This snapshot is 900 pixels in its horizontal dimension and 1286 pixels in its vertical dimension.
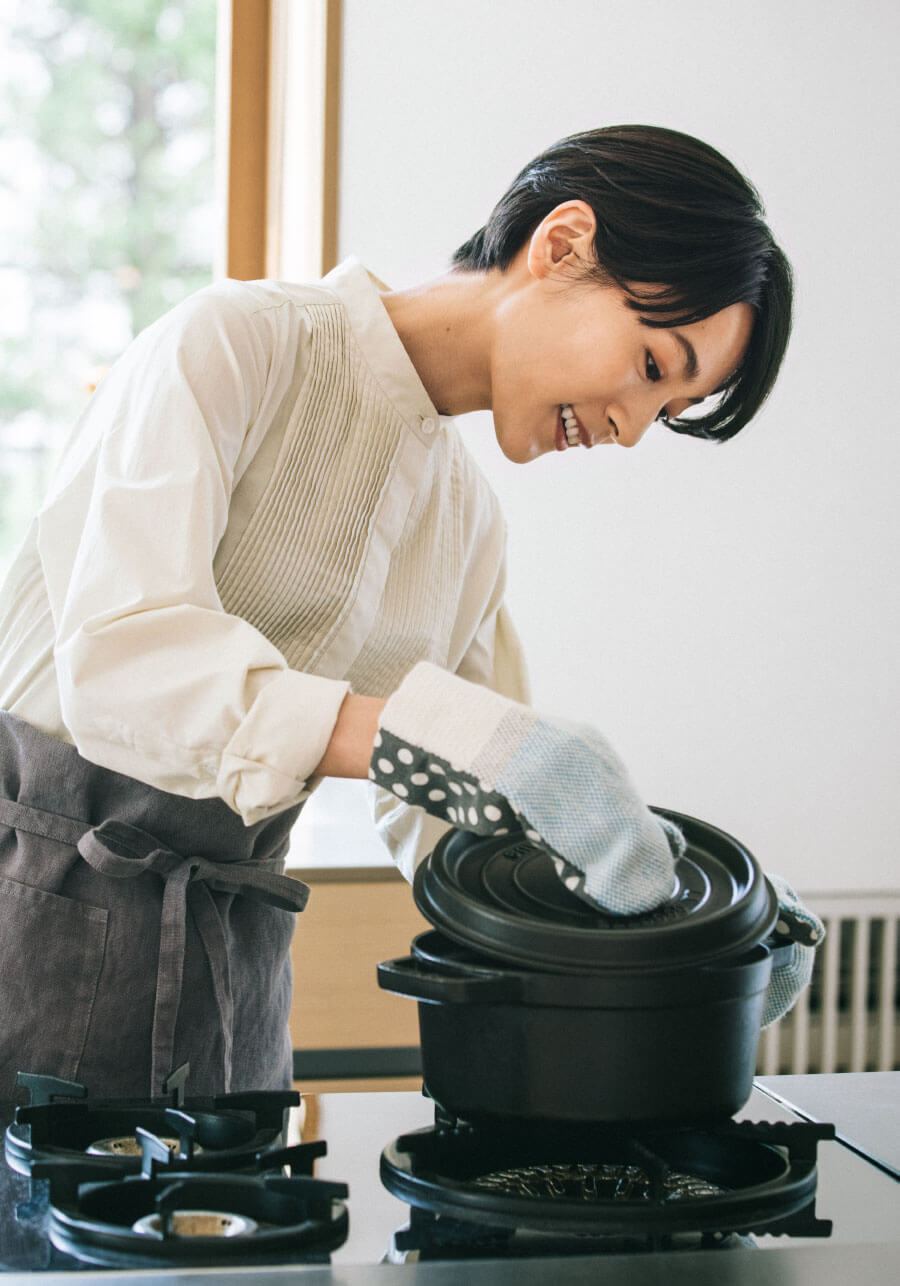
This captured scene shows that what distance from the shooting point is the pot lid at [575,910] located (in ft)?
1.93

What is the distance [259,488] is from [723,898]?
468 millimetres

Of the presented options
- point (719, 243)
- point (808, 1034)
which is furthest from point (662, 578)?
point (719, 243)

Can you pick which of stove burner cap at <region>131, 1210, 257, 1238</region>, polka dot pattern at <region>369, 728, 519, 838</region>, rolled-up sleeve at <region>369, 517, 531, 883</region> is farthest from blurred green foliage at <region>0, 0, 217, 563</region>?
stove burner cap at <region>131, 1210, 257, 1238</region>

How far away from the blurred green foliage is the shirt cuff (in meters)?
1.67

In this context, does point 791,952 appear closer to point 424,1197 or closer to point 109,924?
point 424,1197

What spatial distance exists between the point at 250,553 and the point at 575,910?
0.41 m

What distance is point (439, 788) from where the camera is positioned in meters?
0.65

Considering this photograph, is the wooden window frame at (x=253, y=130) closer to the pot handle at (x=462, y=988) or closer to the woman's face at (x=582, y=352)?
the woman's face at (x=582, y=352)

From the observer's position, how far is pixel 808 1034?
7.42ft

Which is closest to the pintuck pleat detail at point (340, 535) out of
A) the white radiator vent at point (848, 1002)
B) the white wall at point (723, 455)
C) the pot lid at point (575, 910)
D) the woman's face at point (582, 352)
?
the woman's face at point (582, 352)

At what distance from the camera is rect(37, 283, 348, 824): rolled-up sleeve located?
68 cm

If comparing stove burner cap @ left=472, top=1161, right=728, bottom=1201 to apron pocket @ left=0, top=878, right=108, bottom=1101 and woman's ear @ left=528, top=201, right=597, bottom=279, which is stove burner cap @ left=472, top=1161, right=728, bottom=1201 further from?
woman's ear @ left=528, top=201, right=597, bottom=279

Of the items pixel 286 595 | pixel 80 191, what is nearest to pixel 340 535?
pixel 286 595

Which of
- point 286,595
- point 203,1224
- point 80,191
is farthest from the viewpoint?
point 80,191
